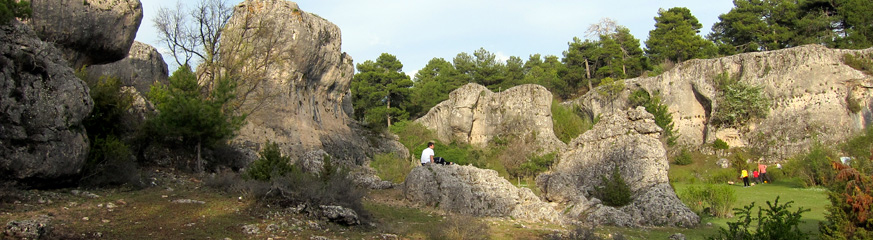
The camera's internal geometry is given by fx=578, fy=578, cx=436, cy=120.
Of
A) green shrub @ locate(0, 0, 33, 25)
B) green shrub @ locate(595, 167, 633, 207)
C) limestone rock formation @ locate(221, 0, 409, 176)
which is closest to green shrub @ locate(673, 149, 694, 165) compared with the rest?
limestone rock formation @ locate(221, 0, 409, 176)

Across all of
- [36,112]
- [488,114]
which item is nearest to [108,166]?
[36,112]

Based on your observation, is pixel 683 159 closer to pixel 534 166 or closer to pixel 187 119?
pixel 534 166

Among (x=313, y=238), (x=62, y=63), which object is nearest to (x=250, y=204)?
(x=313, y=238)

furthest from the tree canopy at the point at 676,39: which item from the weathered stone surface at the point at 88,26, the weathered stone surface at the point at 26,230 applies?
the weathered stone surface at the point at 26,230

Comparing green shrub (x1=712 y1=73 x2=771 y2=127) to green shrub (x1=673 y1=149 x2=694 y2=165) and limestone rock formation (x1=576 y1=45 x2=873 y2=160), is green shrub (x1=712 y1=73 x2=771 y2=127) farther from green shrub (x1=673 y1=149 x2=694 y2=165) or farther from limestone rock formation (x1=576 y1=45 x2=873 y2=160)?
green shrub (x1=673 y1=149 x2=694 y2=165)

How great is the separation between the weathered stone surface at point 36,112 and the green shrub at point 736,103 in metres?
39.0

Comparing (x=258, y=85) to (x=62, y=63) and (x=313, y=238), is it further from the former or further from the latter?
(x=313, y=238)

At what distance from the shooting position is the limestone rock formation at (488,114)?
44406mm

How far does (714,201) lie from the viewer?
1491 centimetres

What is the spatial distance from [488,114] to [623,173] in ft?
103

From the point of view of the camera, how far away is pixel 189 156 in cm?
1417

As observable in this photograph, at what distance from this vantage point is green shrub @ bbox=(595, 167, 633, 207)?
46.6ft

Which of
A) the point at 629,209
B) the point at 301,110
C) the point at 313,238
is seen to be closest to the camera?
the point at 313,238

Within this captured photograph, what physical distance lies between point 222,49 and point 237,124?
7701 millimetres
